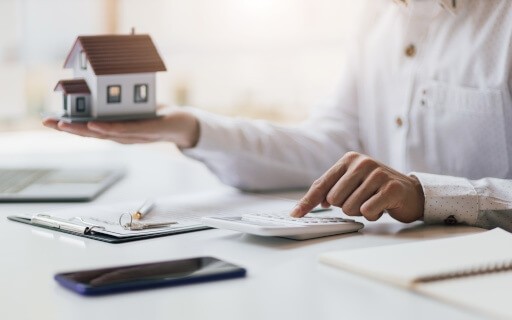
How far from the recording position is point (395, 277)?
0.83 meters

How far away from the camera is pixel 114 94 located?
1.37 meters

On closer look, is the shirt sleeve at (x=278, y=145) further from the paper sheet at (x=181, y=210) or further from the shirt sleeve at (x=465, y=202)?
the shirt sleeve at (x=465, y=202)

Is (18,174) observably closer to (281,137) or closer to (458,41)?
(281,137)

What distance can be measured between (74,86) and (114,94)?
7 centimetres

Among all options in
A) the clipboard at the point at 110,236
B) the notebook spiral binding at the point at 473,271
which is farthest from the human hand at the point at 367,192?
the notebook spiral binding at the point at 473,271

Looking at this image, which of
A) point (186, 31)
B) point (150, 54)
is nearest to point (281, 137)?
point (150, 54)

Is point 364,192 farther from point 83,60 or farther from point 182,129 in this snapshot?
point 83,60

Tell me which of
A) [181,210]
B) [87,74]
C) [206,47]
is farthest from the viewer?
[206,47]

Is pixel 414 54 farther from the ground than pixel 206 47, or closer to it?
farther from the ground

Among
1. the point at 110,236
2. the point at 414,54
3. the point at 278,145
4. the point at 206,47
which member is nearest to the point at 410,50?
the point at 414,54

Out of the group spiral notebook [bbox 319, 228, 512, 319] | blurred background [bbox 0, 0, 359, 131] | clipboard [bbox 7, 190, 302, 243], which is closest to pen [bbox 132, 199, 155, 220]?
clipboard [bbox 7, 190, 302, 243]

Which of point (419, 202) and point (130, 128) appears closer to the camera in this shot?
point (419, 202)

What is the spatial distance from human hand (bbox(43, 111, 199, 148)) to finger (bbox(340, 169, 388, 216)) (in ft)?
1.30

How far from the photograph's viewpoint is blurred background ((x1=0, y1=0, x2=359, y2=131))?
13.6 feet
